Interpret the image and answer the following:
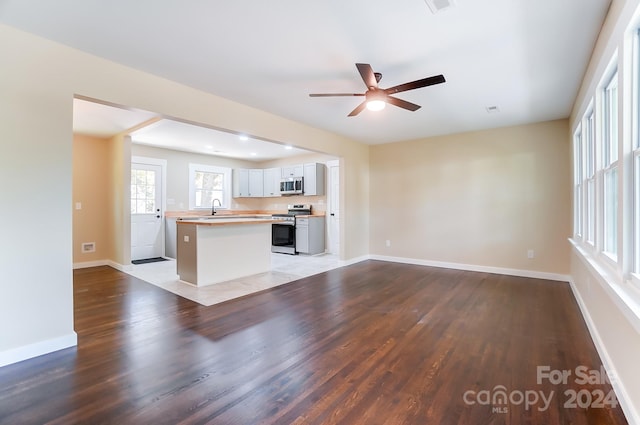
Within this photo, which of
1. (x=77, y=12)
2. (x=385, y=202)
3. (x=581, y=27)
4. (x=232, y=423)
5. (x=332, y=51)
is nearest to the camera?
(x=232, y=423)

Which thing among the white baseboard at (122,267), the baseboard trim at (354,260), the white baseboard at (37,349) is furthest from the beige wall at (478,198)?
the white baseboard at (37,349)

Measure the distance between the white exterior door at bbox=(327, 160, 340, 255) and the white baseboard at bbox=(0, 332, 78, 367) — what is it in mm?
5284

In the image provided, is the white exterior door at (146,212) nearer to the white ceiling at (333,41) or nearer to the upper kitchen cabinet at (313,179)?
the upper kitchen cabinet at (313,179)

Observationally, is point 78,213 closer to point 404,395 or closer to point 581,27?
point 404,395

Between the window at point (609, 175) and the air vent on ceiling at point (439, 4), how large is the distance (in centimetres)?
142

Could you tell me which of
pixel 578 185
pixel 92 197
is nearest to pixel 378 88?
pixel 578 185

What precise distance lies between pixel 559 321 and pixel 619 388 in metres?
1.29

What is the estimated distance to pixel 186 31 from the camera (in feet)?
7.44

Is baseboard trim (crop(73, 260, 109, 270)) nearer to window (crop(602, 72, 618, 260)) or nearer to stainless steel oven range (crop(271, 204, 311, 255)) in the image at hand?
stainless steel oven range (crop(271, 204, 311, 255))

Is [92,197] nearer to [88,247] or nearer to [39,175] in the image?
[88,247]

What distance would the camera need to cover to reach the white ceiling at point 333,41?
6.59ft

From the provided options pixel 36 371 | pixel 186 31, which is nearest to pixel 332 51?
pixel 186 31

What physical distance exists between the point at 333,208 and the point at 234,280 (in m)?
3.35

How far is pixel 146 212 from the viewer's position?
6.44 metres
